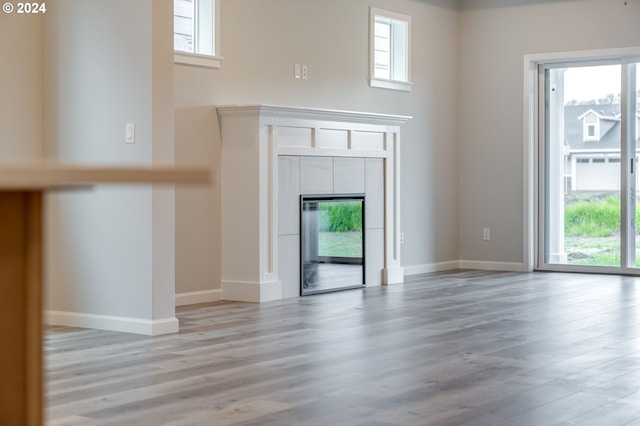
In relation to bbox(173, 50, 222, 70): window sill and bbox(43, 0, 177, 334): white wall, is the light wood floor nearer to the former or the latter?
bbox(43, 0, 177, 334): white wall

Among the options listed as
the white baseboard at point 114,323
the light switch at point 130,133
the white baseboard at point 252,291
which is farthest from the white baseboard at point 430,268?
the light switch at point 130,133

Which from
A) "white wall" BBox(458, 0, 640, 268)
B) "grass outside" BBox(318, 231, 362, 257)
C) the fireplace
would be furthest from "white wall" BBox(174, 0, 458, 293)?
"grass outside" BBox(318, 231, 362, 257)

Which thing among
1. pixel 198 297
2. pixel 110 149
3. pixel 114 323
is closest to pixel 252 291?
pixel 198 297

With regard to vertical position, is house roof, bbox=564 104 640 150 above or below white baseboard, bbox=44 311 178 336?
above

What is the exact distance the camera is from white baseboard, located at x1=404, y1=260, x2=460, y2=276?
8.70 m

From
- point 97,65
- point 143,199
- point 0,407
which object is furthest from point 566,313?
point 0,407

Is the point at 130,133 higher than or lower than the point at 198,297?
higher

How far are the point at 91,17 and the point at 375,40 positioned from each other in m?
3.59

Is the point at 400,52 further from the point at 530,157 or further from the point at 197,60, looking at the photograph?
the point at 197,60

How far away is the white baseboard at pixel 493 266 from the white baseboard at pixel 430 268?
92 millimetres

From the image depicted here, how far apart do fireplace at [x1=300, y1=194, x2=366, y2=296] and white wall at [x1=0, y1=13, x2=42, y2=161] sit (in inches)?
85.9

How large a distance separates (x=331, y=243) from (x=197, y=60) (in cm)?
173

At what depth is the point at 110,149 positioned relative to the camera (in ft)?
17.0

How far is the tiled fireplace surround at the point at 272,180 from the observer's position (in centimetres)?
658
